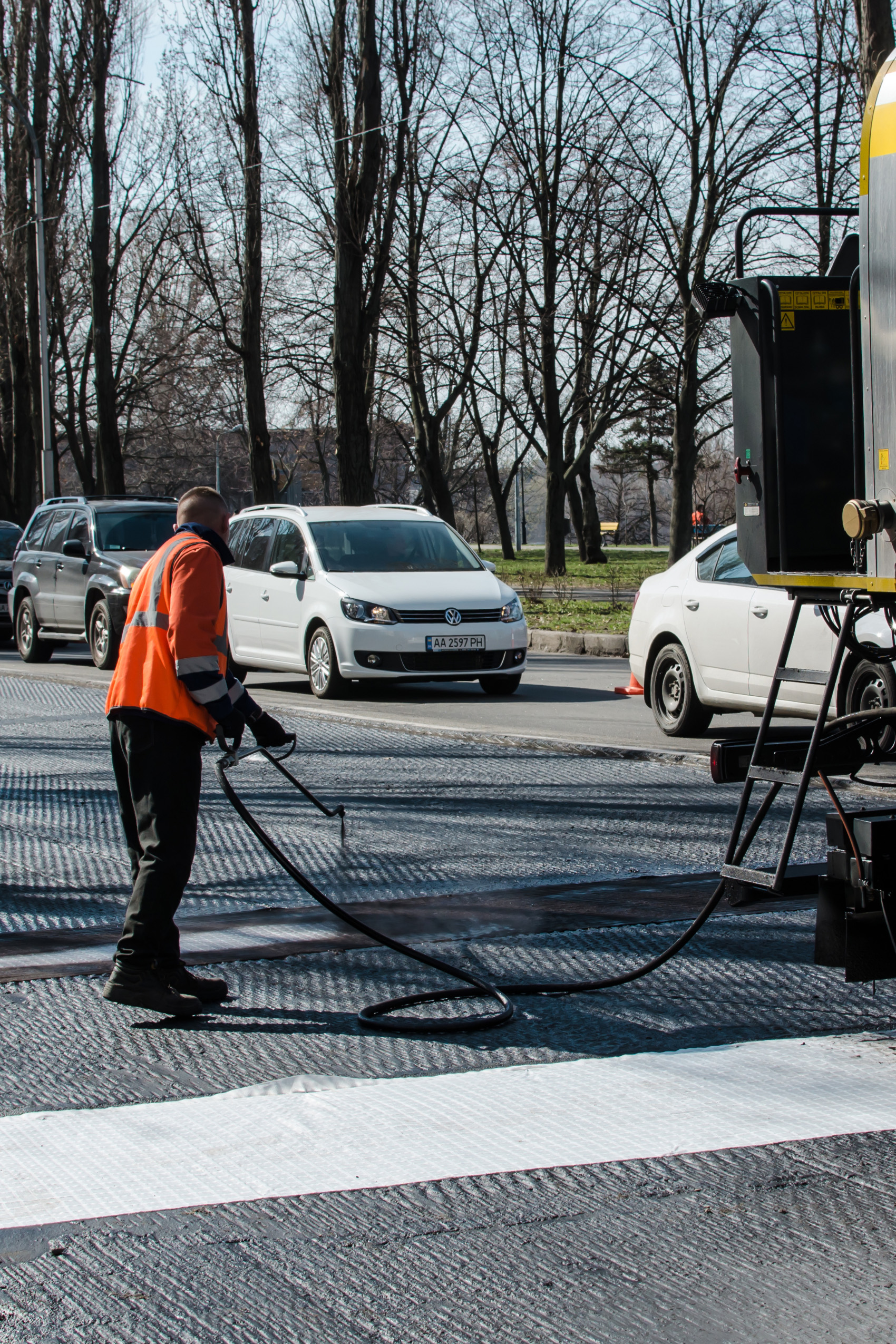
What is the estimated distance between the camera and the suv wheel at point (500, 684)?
14.2 metres

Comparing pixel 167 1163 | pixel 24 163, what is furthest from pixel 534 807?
pixel 24 163

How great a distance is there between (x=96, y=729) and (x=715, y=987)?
7785 mm

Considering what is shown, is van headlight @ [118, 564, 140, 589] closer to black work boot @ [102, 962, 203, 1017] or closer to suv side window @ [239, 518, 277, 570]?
suv side window @ [239, 518, 277, 570]

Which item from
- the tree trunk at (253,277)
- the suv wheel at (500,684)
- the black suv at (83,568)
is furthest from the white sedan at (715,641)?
the tree trunk at (253,277)

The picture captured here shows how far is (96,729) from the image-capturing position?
11688 mm

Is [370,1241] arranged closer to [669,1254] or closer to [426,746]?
[669,1254]

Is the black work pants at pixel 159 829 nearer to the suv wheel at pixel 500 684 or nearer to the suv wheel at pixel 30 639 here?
the suv wheel at pixel 500 684

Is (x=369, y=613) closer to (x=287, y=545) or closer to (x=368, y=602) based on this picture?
(x=368, y=602)

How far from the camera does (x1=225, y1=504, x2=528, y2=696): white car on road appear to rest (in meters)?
13.7

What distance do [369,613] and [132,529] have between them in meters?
6.36

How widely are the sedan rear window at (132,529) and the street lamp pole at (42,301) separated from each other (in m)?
16.1

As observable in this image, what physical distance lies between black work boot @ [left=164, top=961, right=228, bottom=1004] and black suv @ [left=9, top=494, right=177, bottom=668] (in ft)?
42.2

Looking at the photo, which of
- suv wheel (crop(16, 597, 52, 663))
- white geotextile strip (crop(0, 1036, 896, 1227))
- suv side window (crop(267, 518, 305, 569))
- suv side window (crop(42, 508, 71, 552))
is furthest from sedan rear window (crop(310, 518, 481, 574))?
white geotextile strip (crop(0, 1036, 896, 1227))

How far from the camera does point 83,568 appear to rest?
18.5m
